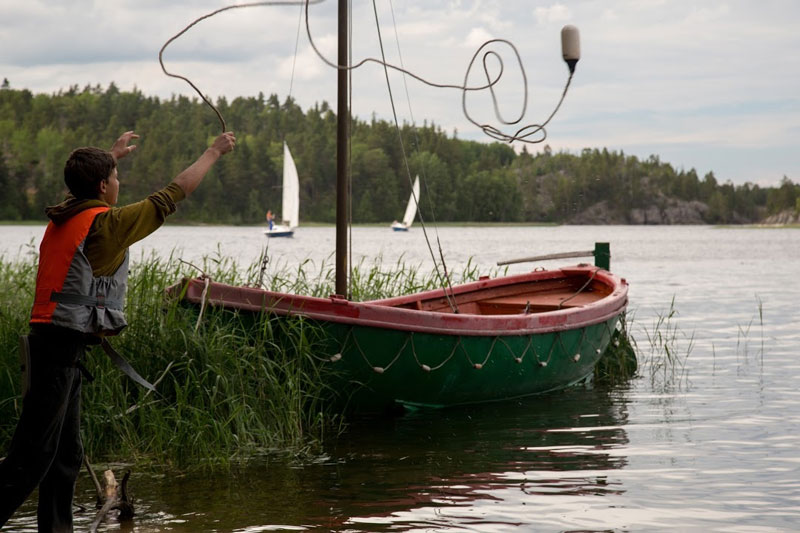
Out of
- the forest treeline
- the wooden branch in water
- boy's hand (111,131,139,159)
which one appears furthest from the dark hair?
the forest treeline

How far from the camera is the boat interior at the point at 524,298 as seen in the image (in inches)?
422

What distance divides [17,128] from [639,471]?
11617 centimetres

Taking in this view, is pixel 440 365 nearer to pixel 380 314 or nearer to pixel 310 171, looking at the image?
pixel 380 314

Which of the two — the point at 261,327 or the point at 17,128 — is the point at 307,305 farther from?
the point at 17,128

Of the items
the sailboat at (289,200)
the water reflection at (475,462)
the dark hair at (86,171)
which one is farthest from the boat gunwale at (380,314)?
the sailboat at (289,200)

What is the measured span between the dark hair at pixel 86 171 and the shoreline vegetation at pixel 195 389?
241 centimetres

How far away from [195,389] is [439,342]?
7.38 feet

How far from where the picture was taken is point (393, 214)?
11012 cm

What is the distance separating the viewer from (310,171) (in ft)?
369

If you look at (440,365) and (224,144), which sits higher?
(224,144)

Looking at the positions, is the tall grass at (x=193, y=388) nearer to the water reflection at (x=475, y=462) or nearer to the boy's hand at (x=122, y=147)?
the water reflection at (x=475, y=462)

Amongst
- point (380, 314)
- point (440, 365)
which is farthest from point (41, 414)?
point (440, 365)

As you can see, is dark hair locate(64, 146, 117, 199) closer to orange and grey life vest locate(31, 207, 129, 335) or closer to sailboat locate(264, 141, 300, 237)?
orange and grey life vest locate(31, 207, 129, 335)

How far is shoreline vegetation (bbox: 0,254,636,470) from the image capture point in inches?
268
